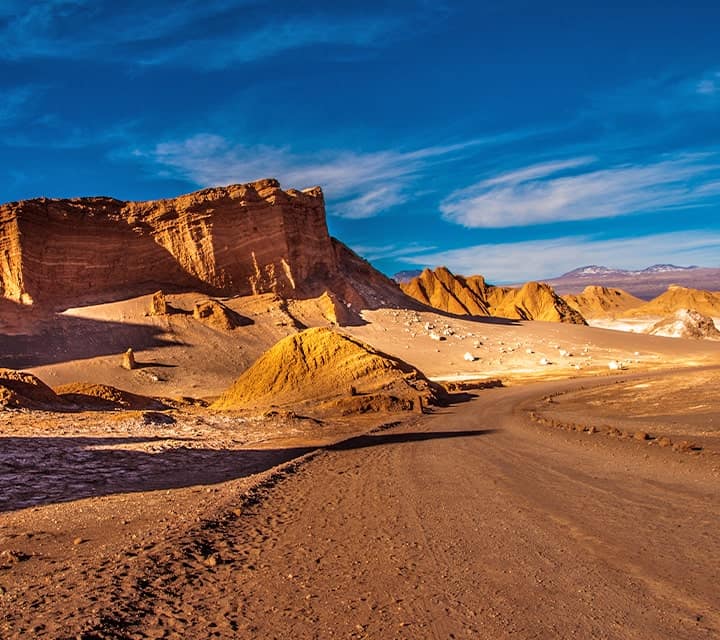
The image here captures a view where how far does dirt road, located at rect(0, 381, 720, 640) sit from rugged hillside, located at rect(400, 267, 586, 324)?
109 meters

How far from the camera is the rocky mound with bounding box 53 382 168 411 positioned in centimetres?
2531

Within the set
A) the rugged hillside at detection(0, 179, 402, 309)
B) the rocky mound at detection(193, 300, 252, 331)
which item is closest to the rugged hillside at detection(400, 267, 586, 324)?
the rugged hillside at detection(0, 179, 402, 309)

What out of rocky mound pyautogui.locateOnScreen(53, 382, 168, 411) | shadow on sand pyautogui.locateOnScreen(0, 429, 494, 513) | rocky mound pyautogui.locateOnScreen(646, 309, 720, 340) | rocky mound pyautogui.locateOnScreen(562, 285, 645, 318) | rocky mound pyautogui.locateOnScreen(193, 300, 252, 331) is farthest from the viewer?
rocky mound pyautogui.locateOnScreen(562, 285, 645, 318)

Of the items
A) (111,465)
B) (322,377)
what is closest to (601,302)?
(322,377)

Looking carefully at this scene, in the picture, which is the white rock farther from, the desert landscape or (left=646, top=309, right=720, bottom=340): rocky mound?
(left=646, top=309, right=720, bottom=340): rocky mound

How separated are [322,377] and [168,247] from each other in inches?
1491

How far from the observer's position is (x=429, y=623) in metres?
4.21

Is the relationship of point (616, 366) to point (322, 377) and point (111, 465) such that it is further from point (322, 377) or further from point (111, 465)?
point (111, 465)

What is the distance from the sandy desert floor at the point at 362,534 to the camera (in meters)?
4.30

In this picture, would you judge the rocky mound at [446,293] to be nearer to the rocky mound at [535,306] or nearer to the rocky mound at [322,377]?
the rocky mound at [535,306]

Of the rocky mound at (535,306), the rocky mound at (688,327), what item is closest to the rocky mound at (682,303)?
the rocky mound at (535,306)

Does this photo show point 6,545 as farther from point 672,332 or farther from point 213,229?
point 672,332

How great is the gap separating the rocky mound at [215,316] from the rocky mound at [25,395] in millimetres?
28352

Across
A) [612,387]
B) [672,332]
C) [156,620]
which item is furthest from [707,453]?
[672,332]
